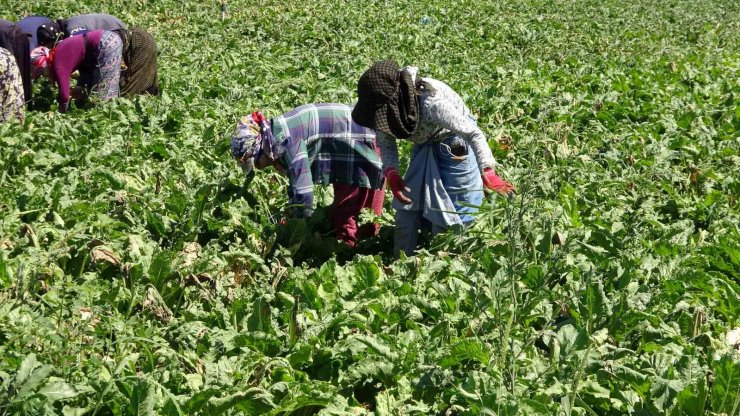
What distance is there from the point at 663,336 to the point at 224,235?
2.91 m

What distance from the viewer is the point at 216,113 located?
8555 mm

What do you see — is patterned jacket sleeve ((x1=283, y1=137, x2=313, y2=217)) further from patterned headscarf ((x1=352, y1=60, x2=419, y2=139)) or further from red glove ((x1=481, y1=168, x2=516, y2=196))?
red glove ((x1=481, y1=168, x2=516, y2=196))

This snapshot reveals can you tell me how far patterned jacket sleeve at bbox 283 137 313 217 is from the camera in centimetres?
584

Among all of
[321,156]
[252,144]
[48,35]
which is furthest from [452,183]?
[48,35]

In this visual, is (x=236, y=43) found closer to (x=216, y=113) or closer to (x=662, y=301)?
(x=216, y=113)

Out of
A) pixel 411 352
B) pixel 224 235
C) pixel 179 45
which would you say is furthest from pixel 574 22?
pixel 411 352

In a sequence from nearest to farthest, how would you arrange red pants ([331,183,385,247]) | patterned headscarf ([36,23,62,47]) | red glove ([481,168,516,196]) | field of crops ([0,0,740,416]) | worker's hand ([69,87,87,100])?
field of crops ([0,0,740,416]) → red glove ([481,168,516,196]) → red pants ([331,183,385,247]) → worker's hand ([69,87,87,100]) → patterned headscarf ([36,23,62,47])

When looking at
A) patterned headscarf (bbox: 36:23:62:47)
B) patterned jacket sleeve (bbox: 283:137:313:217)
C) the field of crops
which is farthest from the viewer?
patterned headscarf (bbox: 36:23:62:47)

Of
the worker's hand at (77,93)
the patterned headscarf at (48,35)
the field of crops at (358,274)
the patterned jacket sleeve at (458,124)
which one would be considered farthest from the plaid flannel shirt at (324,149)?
the patterned headscarf at (48,35)

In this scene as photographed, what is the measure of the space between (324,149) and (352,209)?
0.53 meters

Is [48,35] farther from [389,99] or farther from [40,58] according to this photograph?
[389,99]

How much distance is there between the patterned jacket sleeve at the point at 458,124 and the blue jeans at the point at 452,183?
0.13 m

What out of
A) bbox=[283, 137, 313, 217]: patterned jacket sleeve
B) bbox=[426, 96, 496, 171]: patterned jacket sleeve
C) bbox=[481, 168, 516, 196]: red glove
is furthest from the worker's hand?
bbox=[481, 168, 516, 196]: red glove

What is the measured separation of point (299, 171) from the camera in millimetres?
5844
